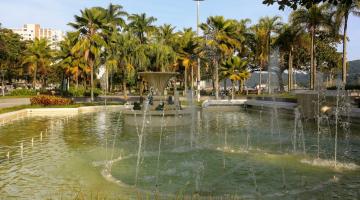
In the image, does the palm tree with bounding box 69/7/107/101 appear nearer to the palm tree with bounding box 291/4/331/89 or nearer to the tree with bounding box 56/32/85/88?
the tree with bounding box 56/32/85/88

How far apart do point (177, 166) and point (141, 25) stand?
1700 inches

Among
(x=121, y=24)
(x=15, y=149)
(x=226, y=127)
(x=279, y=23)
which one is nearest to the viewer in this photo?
(x=15, y=149)

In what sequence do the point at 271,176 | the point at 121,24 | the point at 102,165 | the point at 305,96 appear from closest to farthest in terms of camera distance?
the point at 271,176 → the point at 102,165 → the point at 305,96 → the point at 121,24

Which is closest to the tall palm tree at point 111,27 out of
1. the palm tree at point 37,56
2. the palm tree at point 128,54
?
the palm tree at point 128,54

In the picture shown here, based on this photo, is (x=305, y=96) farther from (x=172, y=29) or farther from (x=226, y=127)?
(x=172, y=29)

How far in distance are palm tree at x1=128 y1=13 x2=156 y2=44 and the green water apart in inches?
1374

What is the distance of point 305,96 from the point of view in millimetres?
27609

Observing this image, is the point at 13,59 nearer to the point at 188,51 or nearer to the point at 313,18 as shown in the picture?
the point at 188,51

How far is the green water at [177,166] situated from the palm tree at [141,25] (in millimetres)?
34908

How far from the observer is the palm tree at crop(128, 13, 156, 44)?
174ft

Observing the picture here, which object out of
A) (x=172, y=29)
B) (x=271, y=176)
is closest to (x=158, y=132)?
(x=271, y=176)

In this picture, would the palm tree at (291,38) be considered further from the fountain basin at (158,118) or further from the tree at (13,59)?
the tree at (13,59)

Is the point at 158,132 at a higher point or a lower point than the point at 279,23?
lower

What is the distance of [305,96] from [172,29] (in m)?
36.2
